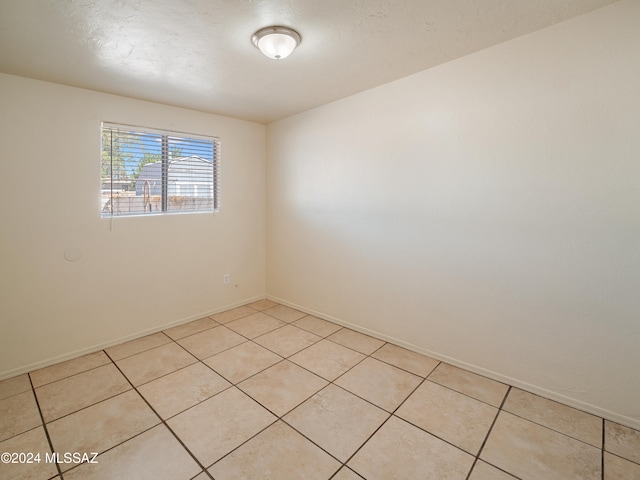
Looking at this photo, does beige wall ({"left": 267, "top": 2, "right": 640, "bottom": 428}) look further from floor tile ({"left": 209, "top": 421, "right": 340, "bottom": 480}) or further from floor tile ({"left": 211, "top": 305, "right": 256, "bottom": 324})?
floor tile ({"left": 209, "top": 421, "right": 340, "bottom": 480})

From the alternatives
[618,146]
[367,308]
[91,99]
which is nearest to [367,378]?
[367,308]

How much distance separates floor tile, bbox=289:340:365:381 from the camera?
7.80 feet

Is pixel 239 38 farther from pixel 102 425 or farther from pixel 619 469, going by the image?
pixel 619 469

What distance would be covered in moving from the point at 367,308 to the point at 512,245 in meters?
1.41

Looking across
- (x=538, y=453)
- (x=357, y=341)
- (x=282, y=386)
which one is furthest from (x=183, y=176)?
(x=538, y=453)

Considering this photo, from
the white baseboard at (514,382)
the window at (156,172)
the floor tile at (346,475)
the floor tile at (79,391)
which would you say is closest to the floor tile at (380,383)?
the white baseboard at (514,382)

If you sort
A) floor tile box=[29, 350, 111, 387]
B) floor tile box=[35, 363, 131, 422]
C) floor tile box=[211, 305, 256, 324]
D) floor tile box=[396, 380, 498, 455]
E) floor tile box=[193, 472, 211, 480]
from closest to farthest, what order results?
floor tile box=[193, 472, 211, 480] < floor tile box=[396, 380, 498, 455] < floor tile box=[35, 363, 131, 422] < floor tile box=[29, 350, 111, 387] < floor tile box=[211, 305, 256, 324]

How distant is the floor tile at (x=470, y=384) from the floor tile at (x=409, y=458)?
0.56 m

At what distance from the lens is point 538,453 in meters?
1.60

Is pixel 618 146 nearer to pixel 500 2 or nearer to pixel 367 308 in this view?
pixel 500 2

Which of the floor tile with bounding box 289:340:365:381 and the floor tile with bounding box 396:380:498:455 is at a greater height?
the floor tile with bounding box 289:340:365:381

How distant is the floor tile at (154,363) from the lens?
232 cm

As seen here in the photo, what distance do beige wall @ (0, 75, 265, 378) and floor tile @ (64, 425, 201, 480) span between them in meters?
1.46

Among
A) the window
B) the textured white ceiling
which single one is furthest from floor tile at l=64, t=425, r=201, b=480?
the textured white ceiling
